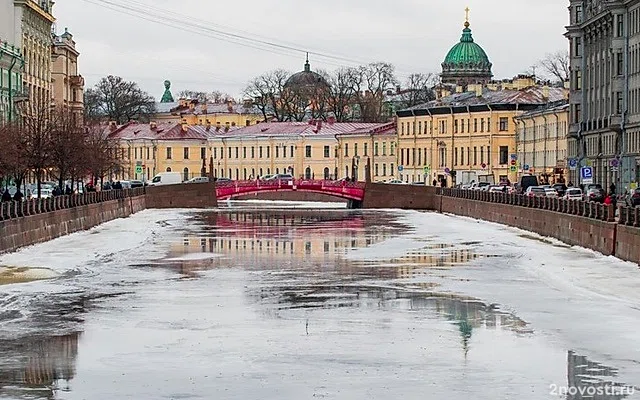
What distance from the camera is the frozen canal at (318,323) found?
23.8 meters

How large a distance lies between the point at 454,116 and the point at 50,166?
77689 millimetres

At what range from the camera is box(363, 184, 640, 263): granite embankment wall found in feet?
155

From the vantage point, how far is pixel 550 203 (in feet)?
213

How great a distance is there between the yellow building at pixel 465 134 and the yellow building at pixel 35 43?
37.7 meters

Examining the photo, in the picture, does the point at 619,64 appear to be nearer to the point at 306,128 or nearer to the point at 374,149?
the point at 374,149

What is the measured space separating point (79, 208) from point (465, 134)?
83101 mm

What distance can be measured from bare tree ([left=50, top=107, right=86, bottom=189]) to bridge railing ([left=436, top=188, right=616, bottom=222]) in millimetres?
20730

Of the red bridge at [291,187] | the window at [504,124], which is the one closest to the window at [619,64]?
the red bridge at [291,187]

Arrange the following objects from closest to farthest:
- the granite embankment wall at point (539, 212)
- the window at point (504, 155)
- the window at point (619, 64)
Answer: the granite embankment wall at point (539, 212)
the window at point (619, 64)
the window at point (504, 155)

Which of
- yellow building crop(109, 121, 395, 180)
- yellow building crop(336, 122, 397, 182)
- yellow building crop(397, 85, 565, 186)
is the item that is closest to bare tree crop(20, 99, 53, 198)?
yellow building crop(397, 85, 565, 186)

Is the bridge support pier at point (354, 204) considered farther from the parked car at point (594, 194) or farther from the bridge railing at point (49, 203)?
the parked car at point (594, 194)

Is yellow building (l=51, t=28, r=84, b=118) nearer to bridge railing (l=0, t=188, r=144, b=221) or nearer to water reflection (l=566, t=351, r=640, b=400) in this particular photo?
bridge railing (l=0, t=188, r=144, b=221)

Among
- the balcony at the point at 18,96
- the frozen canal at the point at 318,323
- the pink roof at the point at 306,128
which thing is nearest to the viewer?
the frozen canal at the point at 318,323

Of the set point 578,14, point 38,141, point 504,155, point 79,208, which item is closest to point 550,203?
point 79,208
